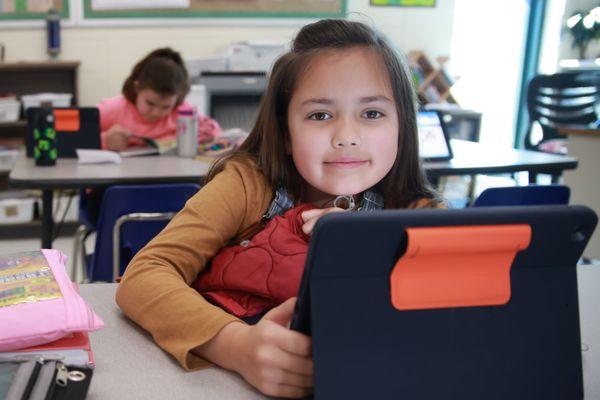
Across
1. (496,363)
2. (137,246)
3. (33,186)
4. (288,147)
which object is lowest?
(137,246)

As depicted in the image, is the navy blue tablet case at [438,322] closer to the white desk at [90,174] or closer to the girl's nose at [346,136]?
the girl's nose at [346,136]

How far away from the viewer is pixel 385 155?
94cm

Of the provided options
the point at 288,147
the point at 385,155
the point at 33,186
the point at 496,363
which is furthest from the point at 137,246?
the point at 496,363

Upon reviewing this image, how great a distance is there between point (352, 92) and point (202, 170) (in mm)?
1238

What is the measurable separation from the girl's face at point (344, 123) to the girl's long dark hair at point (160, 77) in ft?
5.94

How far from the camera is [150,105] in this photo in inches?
108

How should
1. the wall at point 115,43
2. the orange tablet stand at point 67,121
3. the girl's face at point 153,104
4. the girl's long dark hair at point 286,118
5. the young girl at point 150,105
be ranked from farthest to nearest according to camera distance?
the wall at point 115,43 → the girl's face at point 153,104 → the young girl at point 150,105 → the orange tablet stand at point 67,121 → the girl's long dark hair at point 286,118

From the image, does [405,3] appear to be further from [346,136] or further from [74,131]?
[346,136]

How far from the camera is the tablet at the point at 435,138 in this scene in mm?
2311

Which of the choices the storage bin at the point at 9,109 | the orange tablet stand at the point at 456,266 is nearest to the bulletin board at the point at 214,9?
the storage bin at the point at 9,109

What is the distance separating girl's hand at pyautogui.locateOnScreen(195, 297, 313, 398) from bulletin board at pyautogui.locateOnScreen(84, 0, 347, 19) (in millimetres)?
3996

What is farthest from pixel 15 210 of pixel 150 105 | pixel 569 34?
pixel 569 34

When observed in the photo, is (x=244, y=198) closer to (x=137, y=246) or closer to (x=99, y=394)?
(x=99, y=394)

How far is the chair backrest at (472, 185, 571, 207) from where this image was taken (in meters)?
1.49
